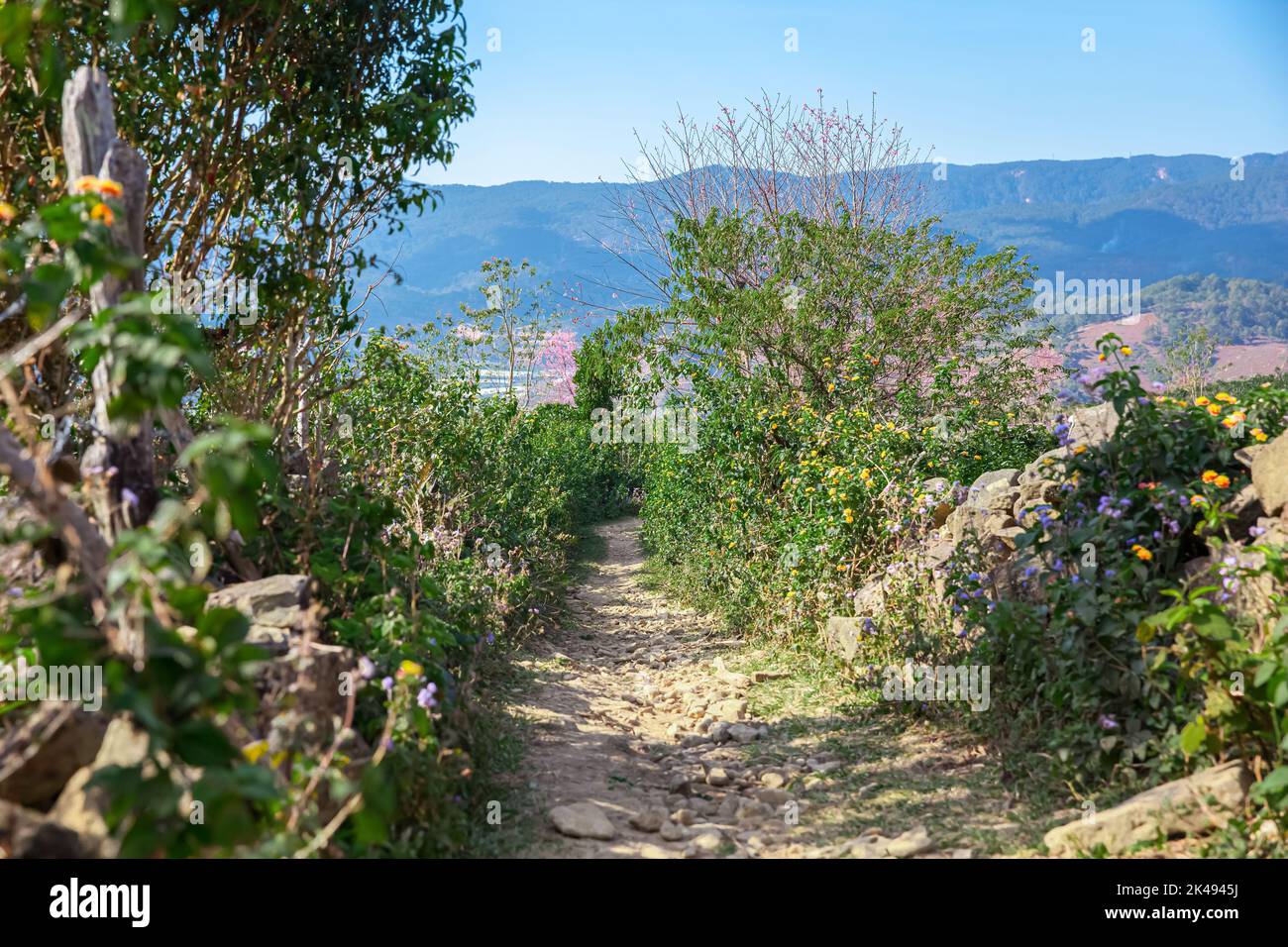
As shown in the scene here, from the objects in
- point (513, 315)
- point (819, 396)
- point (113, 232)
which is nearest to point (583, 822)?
point (113, 232)

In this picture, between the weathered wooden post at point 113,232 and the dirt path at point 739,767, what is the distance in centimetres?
204

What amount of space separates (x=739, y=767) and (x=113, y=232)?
373 cm

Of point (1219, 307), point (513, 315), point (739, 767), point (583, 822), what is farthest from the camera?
point (1219, 307)

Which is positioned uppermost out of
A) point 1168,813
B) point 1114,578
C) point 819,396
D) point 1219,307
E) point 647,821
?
point 1219,307

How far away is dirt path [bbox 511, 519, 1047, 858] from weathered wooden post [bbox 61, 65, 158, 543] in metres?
2.04

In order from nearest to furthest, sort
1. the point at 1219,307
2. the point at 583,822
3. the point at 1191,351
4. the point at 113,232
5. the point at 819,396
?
A: the point at 113,232 → the point at 583,822 → the point at 819,396 → the point at 1191,351 → the point at 1219,307

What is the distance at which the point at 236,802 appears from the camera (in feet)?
5.79

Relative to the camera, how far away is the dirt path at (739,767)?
371cm

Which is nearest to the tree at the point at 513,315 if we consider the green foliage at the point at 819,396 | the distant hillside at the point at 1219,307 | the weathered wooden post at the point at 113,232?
the green foliage at the point at 819,396

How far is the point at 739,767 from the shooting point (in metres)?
4.81

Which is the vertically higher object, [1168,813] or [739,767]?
[1168,813]

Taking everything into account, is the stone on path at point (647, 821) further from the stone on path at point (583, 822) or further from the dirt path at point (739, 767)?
the stone on path at point (583, 822)

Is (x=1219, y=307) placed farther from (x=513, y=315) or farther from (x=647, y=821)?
(x=647, y=821)

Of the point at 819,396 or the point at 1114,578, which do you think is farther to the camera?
the point at 819,396
